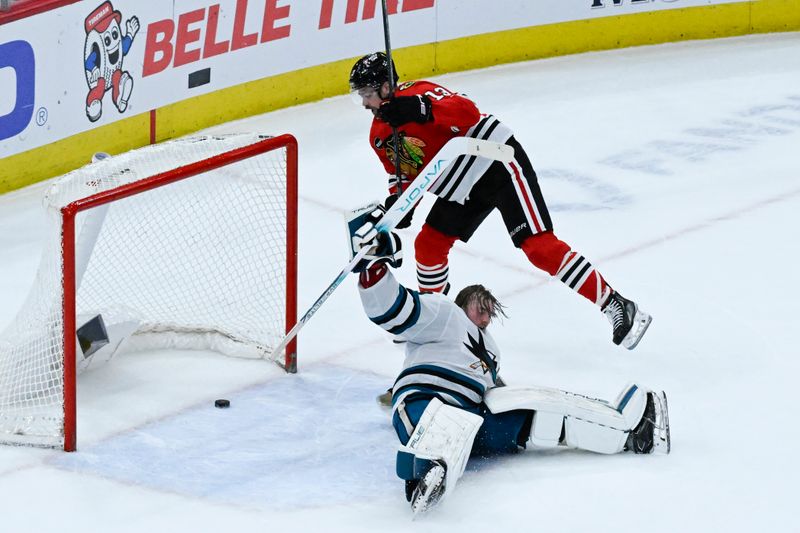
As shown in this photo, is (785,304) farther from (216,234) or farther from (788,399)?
(216,234)

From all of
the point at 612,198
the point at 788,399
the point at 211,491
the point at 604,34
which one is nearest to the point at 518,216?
the point at 788,399

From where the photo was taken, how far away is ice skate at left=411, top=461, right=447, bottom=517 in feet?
11.1

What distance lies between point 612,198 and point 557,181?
0.30m

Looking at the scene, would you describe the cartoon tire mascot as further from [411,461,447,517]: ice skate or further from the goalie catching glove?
[411,461,447,517]: ice skate

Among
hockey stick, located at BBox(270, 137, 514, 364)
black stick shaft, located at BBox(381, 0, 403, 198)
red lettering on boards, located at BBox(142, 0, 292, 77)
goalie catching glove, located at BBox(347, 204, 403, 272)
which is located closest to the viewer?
goalie catching glove, located at BBox(347, 204, 403, 272)

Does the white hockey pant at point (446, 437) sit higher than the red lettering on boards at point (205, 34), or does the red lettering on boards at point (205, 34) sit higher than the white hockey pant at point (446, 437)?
the red lettering on boards at point (205, 34)

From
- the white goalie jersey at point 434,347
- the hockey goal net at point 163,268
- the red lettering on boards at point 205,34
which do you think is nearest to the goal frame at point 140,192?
the hockey goal net at point 163,268

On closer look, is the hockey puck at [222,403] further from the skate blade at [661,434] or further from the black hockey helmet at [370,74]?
the skate blade at [661,434]

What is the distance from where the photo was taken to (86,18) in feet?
19.8

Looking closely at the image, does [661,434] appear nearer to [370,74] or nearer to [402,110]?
[402,110]

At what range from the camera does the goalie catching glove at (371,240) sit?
12.1ft

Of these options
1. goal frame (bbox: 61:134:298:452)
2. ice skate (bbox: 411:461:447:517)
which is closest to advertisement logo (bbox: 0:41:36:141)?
goal frame (bbox: 61:134:298:452)

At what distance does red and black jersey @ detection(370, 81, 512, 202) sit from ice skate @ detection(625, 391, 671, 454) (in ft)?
3.17

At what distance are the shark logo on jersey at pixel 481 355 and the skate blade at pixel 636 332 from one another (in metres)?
0.72
